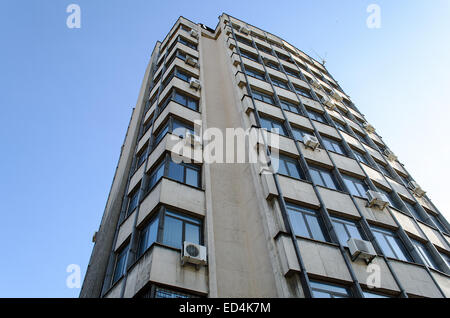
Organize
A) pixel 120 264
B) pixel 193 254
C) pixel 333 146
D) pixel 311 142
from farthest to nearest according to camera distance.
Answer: pixel 333 146
pixel 311 142
pixel 120 264
pixel 193 254

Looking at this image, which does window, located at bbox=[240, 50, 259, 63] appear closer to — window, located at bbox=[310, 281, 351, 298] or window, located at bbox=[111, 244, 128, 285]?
window, located at bbox=[111, 244, 128, 285]

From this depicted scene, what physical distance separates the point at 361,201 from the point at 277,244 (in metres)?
6.20

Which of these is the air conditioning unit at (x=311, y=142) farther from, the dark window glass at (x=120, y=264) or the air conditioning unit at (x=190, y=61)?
the dark window glass at (x=120, y=264)

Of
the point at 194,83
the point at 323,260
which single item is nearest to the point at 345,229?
the point at 323,260

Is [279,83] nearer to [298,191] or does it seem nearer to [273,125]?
[273,125]

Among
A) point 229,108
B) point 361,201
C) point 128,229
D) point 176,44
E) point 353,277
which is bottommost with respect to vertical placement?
point 353,277

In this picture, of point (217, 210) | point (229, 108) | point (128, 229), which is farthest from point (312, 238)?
point (229, 108)

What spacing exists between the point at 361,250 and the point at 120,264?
8.55 meters

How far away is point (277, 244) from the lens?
436 inches

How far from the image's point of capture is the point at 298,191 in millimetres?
13953

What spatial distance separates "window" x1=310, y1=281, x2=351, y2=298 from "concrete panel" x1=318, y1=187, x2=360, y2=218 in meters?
3.74

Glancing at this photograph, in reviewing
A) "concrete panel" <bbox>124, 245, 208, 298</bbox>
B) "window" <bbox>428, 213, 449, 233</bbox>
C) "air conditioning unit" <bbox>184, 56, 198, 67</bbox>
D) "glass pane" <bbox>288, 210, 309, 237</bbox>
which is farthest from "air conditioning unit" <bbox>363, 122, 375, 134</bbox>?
"concrete panel" <bbox>124, 245, 208, 298</bbox>

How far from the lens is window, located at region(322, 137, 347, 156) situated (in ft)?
62.6
